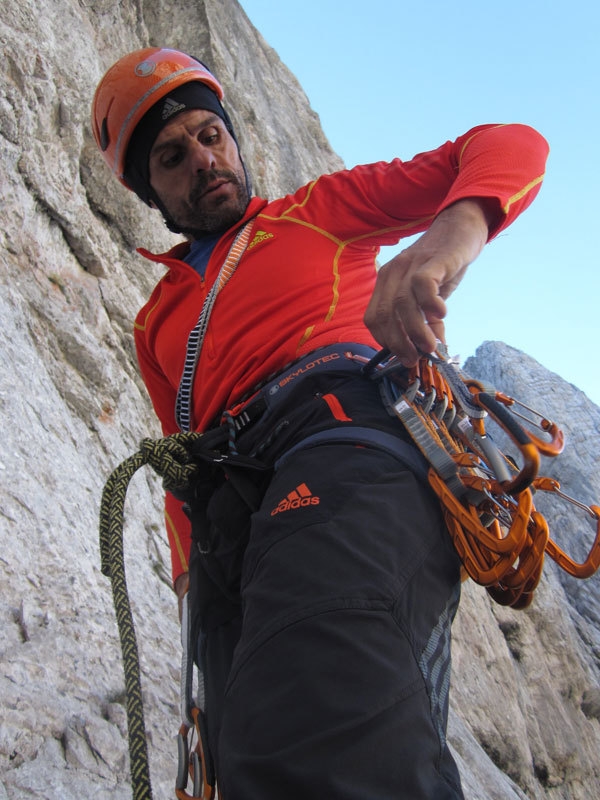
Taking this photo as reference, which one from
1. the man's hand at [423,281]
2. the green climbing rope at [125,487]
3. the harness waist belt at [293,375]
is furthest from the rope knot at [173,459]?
the man's hand at [423,281]

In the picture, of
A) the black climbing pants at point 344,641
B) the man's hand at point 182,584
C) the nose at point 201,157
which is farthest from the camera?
the nose at point 201,157

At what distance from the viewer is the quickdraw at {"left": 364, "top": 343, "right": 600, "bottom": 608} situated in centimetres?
139

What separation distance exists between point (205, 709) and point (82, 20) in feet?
25.8

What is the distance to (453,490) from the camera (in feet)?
4.94

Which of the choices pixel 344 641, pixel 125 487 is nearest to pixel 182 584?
pixel 125 487

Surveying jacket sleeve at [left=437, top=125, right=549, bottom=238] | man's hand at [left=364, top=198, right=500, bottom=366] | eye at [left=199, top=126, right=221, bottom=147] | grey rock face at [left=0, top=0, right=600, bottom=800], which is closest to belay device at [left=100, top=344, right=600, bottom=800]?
man's hand at [left=364, top=198, right=500, bottom=366]

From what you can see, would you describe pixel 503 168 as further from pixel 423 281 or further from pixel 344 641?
pixel 344 641

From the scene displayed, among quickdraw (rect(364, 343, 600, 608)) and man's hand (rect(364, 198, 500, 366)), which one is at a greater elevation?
man's hand (rect(364, 198, 500, 366))

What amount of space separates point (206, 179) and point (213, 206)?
11 centimetres

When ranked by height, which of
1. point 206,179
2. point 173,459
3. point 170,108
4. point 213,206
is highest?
point 170,108

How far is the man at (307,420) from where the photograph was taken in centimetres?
112

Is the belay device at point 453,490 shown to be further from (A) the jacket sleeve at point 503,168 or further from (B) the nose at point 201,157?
(B) the nose at point 201,157

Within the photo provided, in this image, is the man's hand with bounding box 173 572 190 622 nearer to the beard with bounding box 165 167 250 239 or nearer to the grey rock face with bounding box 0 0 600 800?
the grey rock face with bounding box 0 0 600 800

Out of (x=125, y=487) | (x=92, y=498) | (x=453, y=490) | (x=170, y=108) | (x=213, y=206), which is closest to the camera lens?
(x=453, y=490)
